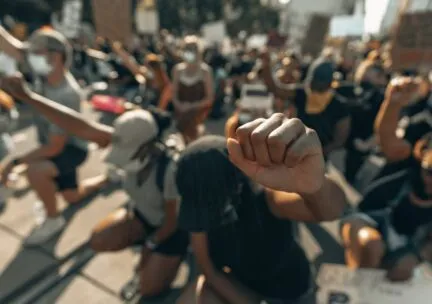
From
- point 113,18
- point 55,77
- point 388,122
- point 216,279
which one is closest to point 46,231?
point 55,77

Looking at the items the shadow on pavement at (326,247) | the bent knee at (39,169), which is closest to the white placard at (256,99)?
the shadow on pavement at (326,247)

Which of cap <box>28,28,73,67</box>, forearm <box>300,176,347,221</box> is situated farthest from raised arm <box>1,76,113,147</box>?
forearm <box>300,176,347,221</box>

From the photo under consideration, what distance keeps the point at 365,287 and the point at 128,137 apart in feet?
4.77

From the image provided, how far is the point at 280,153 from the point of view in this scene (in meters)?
0.94

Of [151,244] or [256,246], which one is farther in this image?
[151,244]

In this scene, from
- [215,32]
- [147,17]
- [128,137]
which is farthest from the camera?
[215,32]

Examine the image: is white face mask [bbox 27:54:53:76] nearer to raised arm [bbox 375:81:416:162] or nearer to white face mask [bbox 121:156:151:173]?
white face mask [bbox 121:156:151:173]

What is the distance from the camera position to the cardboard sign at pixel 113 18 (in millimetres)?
5262

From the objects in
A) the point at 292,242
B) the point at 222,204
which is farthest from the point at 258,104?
the point at 222,204

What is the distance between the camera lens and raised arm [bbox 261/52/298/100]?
3.79 metres

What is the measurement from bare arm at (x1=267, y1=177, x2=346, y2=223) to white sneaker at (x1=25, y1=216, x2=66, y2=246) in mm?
2499

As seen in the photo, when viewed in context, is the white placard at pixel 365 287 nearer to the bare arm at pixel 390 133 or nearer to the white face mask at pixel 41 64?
the bare arm at pixel 390 133

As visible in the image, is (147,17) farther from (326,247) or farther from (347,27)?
(326,247)

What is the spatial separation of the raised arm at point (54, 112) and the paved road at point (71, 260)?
3.88 feet
